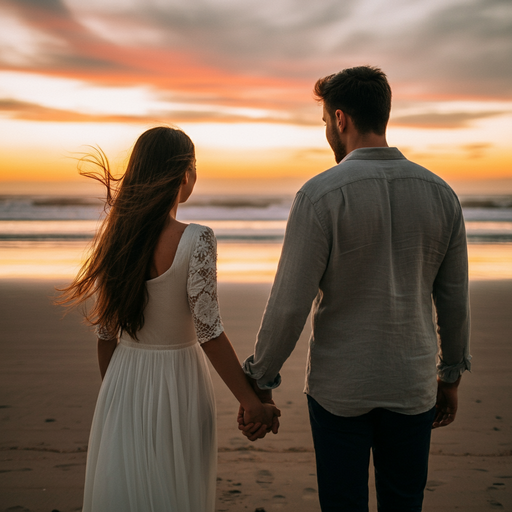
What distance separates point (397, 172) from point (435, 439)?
104 inches

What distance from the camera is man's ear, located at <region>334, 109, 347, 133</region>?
1882 mm

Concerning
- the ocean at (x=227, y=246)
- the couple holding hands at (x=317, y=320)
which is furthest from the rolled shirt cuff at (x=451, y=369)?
the ocean at (x=227, y=246)

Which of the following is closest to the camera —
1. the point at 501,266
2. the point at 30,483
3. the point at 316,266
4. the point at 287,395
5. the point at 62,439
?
the point at 316,266

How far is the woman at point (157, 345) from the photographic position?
1936mm

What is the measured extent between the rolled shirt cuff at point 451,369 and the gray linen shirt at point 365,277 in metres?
0.30

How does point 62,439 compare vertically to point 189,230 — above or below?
below

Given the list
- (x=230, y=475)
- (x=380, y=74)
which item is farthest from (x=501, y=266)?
(x=380, y=74)

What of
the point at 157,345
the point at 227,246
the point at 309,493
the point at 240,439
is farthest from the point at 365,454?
the point at 227,246

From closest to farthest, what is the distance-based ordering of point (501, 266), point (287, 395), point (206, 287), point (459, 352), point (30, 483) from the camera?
point (206, 287)
point (459, 352)
point (30, 483)
point (287, 395)
point (501, 266)

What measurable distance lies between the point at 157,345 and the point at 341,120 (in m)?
1.17

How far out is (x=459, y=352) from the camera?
2.07m

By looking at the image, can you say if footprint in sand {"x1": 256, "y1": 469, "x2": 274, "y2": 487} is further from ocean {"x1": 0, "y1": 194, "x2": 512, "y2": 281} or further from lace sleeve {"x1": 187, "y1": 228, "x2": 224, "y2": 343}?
ocean {"x1": 0, "y1": 194, "x2": 512, "y2": 281}

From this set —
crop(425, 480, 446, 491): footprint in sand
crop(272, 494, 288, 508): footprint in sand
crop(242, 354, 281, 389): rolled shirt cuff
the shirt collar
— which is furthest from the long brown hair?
crop(425, 480, 446, 491): footprint in sand

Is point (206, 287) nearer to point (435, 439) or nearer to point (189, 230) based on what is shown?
point (189, 230)
